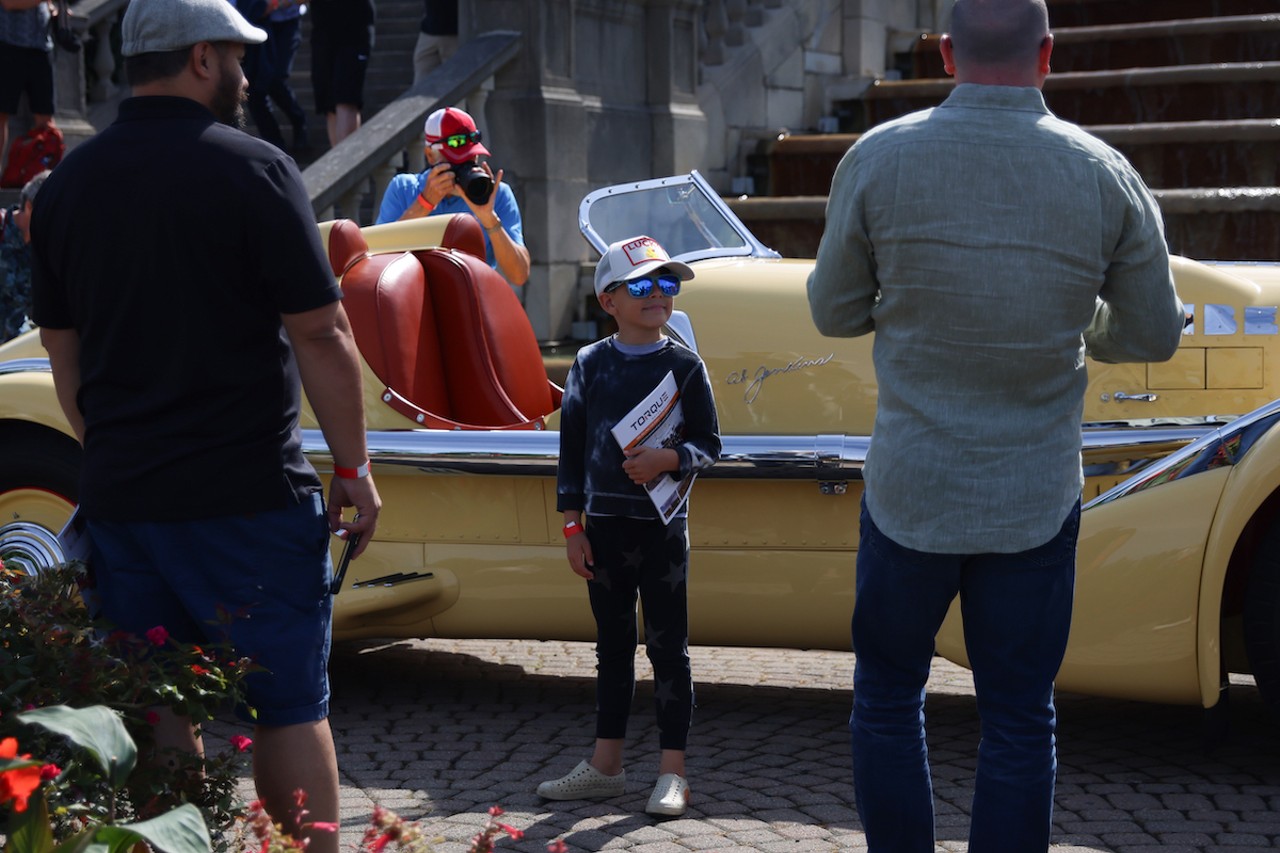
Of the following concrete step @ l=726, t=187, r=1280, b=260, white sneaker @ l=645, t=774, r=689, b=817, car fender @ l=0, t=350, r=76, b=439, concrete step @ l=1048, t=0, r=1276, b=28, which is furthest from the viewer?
concrete step @ l=1048, t=0, r=1276, b=28

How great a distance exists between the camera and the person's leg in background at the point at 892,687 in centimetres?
319

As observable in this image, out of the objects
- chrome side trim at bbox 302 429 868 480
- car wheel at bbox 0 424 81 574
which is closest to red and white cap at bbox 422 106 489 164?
chrome side trim at bbox 302 429 868 480

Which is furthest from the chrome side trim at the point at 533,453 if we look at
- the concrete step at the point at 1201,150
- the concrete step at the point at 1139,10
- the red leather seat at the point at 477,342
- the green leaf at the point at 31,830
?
the concrete step at the point at 1139,10

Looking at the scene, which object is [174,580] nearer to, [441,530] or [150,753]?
[150,753]

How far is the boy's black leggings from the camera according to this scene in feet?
14.6

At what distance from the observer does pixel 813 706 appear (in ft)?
17.9

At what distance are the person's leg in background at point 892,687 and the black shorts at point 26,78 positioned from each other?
8949 millimetres

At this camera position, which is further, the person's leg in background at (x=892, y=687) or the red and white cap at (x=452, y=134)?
the red and white cap at (x=452, y=134)

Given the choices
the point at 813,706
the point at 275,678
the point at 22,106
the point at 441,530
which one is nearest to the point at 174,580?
the point at 275,678

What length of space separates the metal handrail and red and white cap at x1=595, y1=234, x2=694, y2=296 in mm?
5451

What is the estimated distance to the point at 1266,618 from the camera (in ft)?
14.5

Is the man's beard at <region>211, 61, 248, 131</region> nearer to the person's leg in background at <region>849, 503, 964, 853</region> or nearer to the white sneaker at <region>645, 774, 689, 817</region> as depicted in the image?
the person's leg in background at <region>849, 503, 964, 853</region>

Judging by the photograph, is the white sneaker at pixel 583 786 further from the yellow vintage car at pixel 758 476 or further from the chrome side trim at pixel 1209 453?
the chrome side trim at pixel 1209 453

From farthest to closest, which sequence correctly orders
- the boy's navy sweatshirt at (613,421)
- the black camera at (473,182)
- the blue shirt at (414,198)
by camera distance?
the blue shirt at (414,198) < the black camera at (473,182) < the boy's navy sweatshirt at (613,421)
